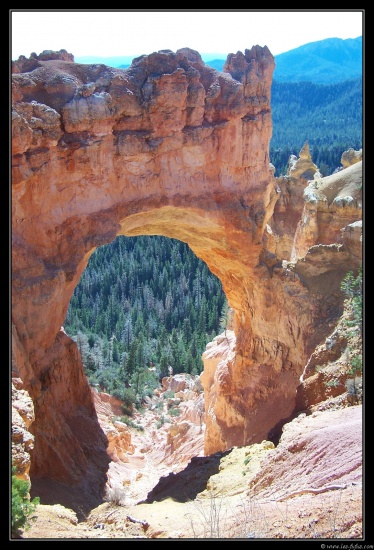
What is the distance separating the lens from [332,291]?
1658 centimetres

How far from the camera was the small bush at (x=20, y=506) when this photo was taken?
817cm

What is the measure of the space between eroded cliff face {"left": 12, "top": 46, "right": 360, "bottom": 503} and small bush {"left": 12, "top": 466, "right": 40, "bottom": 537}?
3.46 meters

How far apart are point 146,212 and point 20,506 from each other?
9.59 metres

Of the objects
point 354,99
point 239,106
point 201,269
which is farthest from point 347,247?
point 354,99

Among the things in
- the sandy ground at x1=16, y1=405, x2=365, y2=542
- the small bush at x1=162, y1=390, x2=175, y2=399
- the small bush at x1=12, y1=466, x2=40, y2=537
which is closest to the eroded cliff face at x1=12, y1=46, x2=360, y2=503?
the sandy ground at x1=16, y1=405, x2=365, y2=542

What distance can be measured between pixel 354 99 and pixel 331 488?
436 feet

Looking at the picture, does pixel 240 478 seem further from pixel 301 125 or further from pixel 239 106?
pixel 301 125

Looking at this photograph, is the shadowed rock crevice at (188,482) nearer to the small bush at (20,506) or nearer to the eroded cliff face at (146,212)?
the eroded cliff face at (146,212)

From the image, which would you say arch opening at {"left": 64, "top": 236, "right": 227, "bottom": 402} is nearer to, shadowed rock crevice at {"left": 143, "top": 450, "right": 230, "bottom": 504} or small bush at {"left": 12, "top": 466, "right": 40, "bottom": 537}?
shadowed rock crevice at {"left": 143, "top": 450, "right": 230, "bottom": 504}

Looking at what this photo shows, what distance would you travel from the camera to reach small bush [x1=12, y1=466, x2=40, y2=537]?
8.17m

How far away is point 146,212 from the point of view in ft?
53.1

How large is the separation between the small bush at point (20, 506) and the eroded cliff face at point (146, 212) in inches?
136

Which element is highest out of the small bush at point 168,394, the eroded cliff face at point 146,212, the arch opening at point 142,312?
the eroded cliff face at point 146,212

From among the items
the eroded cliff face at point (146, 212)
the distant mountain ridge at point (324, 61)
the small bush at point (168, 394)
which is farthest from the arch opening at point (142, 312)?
the distant mountain ridge at point (324, 61)
